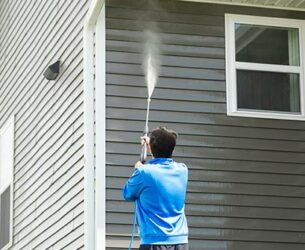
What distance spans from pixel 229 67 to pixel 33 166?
3.21 meters

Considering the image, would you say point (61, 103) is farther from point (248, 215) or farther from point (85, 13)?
point (248, 215)

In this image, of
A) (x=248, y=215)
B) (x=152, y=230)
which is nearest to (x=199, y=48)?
(x=248, y=215)

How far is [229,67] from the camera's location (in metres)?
8.73

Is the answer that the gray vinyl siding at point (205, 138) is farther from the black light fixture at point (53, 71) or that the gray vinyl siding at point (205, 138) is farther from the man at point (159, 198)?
the man at point (159, 198)

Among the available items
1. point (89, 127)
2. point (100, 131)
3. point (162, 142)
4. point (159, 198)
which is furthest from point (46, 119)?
point (159, 198)

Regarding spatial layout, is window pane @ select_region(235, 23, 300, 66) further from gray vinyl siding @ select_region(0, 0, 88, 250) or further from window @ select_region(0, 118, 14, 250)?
window @ select_region(0, 118, 14, 250)

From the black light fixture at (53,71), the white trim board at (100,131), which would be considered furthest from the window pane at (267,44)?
the black light fixture at (53,71)

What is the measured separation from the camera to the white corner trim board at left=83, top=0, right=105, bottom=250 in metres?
8.15

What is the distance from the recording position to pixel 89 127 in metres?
8.34

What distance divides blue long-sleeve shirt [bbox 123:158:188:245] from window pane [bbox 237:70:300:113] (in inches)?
102

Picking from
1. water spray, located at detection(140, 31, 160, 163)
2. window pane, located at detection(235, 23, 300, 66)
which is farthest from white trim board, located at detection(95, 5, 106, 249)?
window pane, located at detection(235, 23, 300, 66)

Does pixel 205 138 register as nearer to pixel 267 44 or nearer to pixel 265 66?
pixel 265 66

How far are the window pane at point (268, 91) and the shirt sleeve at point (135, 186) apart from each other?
2.68m

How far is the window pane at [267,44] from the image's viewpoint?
8875 millimetres
